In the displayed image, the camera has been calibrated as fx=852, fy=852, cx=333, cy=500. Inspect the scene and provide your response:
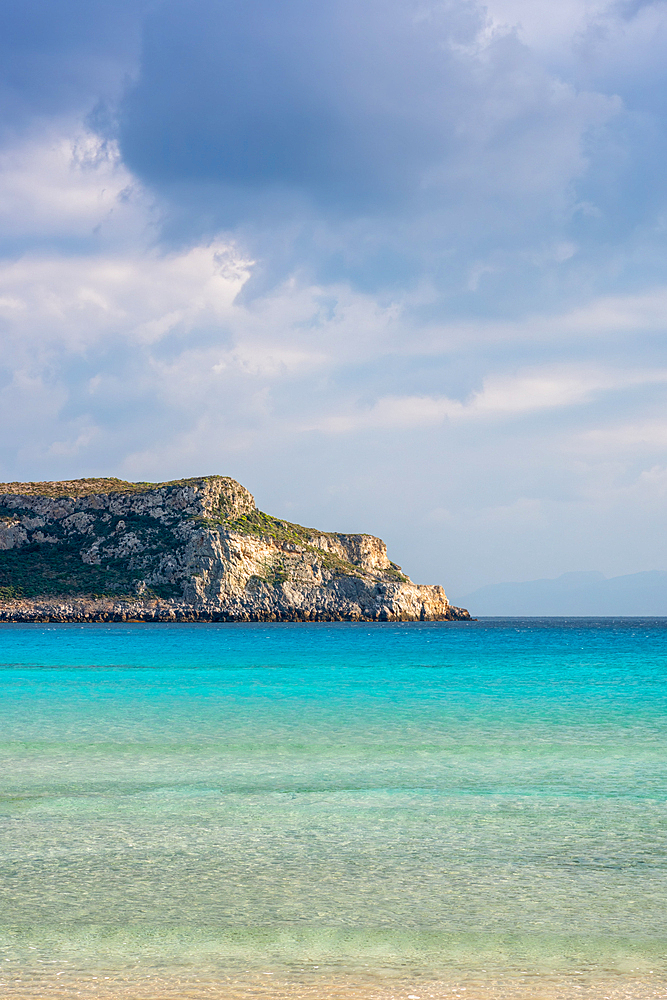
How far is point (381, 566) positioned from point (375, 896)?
146 meters

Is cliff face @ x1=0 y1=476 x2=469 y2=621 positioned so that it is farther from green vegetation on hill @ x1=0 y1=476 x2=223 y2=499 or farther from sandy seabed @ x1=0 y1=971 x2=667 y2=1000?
sandy seabed @ x1=0 y1=971 x2=667 y2=1000

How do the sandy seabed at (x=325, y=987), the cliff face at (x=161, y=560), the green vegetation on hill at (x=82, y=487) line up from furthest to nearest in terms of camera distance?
the green vegetation on hill at (x=82, y=487)
the cliff face at (x=161, y=560)
the sandy seabed at (x=325, y=987)

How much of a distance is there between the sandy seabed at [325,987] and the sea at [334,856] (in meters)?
0.02

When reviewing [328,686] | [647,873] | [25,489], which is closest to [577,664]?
[328,686]

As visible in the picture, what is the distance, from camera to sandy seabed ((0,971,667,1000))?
5.43m

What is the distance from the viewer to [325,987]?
5.59 metres

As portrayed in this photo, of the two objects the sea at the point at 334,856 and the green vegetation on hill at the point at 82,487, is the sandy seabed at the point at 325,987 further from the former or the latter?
the green vegetation on hill at the point at 82,487

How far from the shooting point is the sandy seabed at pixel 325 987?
543 centimetres

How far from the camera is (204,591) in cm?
12144

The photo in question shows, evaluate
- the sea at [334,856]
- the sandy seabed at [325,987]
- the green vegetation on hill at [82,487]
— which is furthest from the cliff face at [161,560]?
the sandy seabed at [325,987]

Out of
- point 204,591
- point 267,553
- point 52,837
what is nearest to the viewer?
point 52,837

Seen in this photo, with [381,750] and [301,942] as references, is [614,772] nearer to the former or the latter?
[381,750]

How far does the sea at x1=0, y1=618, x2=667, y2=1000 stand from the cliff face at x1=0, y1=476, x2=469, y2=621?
333 feet

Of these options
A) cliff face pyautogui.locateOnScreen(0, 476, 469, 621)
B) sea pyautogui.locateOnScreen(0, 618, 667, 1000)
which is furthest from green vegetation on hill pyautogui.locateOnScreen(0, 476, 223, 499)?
sea pyautogui.locateOnScreen(0, 618, 667, 1000)
